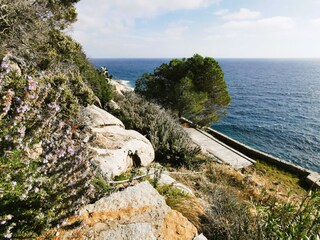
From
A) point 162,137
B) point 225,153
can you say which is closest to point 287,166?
point 225,153

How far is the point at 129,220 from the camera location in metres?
Answer: 3.14

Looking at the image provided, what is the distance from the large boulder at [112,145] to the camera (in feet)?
19.0

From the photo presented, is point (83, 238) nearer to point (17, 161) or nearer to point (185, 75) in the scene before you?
point (17, 161)

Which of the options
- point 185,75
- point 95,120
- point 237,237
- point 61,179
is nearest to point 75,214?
point 61,179

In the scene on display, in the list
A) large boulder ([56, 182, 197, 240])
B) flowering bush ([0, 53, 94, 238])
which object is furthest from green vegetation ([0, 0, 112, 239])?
large boulder ([56, 182, 197, 240])

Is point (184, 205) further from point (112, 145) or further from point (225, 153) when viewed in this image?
point (225, 153)

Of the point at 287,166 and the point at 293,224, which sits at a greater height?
the point at 293,224

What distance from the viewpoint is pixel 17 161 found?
9.32 feet

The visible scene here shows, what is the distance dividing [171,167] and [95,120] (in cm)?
281

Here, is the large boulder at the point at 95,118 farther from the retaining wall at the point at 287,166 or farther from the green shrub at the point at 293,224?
the retaining wall at the point at 287,166

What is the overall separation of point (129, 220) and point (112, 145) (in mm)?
3545

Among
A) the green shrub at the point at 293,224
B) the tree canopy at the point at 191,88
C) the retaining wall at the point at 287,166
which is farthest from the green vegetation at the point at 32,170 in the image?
the tree canopy at the point at 191,88

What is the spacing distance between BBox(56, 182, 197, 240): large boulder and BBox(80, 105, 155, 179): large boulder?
167 centimetres

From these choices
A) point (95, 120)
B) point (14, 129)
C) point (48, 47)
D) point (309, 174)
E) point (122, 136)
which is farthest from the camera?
point (309, 174)
